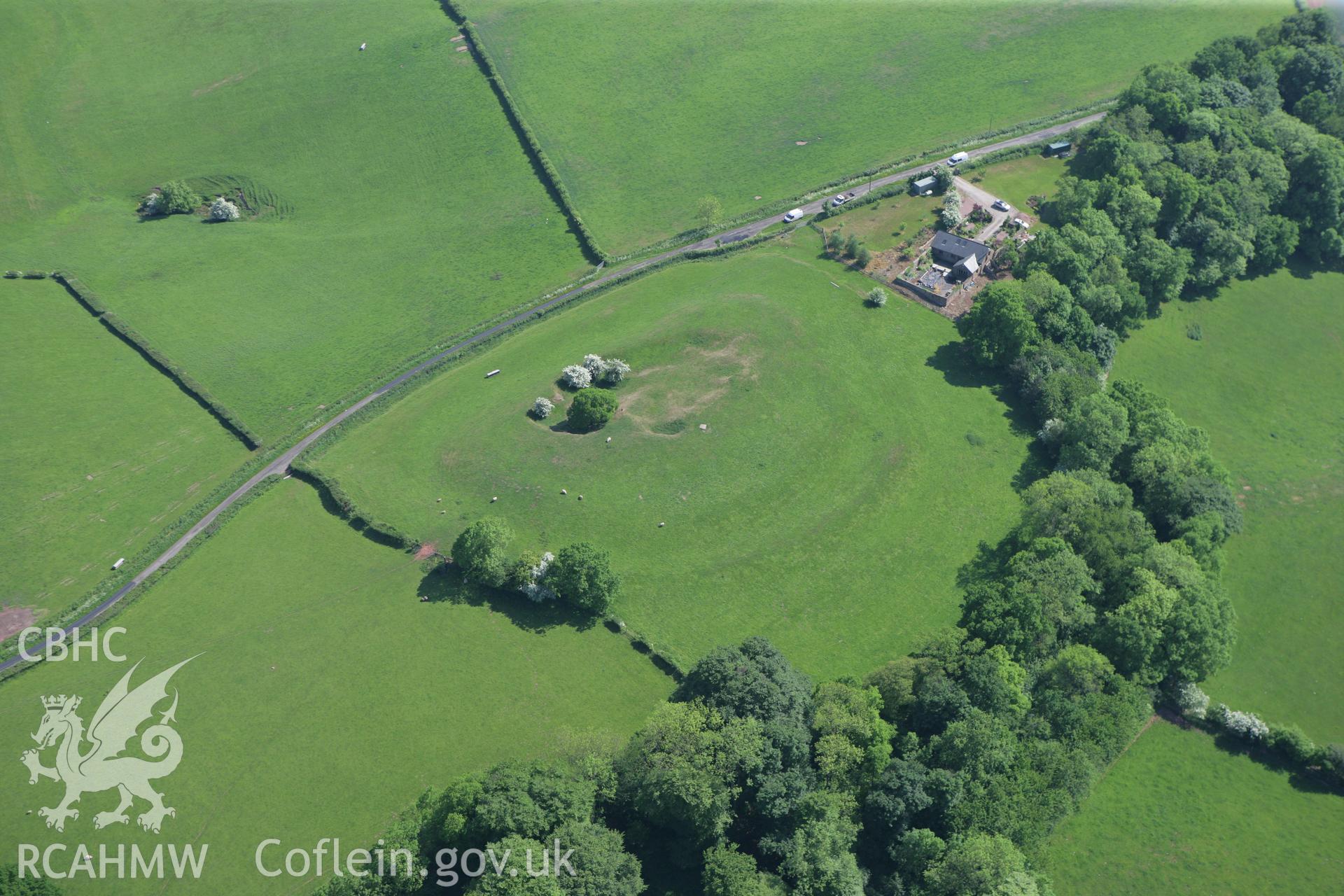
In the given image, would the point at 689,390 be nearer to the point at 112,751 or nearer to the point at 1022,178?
the point at 112,751

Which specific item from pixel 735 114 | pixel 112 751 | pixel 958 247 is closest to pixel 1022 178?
pixel 958 247

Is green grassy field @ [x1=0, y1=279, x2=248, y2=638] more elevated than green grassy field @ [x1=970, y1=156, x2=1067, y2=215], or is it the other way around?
green grassy field @ [x1=970, y1=156, x2=1067, y2=215]

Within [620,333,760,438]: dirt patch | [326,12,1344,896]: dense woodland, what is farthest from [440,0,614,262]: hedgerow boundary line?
[326,12,1344,896]: dense woodland

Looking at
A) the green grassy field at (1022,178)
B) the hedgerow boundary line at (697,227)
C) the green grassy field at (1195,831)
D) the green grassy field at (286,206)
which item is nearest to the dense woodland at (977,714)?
the green grassy field at (1195,831)

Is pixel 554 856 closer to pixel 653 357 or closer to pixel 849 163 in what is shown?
pixel 653 357

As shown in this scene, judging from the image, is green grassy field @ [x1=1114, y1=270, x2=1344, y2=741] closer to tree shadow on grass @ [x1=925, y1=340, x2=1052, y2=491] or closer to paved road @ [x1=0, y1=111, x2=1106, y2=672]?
tree shadow on grass @ [x1=925, y1=340, x2=1052, y2=491]

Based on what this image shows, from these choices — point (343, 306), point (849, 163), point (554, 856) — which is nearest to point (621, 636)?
point (554, 856)
